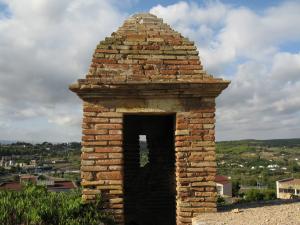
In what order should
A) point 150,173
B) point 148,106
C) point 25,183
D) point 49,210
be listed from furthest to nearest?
point 150,173
point 25,183
point 148,106
point 49,210

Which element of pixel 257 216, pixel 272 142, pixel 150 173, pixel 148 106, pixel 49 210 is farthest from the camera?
pixel 272 142

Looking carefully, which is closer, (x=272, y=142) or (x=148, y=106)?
(x=148, y=106)

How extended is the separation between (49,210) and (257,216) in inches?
98.8

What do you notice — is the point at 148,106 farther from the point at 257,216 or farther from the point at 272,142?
the point at 272,142

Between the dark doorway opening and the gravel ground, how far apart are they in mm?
2165

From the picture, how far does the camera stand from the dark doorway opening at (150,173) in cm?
813

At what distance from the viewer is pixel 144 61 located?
608 centimetres

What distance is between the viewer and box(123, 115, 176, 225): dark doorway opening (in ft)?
26.7

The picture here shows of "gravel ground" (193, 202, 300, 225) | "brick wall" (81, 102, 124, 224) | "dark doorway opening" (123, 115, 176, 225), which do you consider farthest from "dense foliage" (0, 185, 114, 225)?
"dark doorway opening" (123, 115, 176, 225)

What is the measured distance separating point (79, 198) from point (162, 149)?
280 cm

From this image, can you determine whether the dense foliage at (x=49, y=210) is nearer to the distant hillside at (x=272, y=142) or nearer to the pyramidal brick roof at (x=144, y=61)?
the pyramidal brick roof at (x=144, y=61)

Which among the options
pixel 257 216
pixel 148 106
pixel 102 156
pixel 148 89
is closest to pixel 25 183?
pixel 102 156

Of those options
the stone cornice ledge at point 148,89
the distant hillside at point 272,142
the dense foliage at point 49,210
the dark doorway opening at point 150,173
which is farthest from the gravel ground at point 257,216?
the distant hillside at point 272,142

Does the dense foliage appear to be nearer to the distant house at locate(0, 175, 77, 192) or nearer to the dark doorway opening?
the distant house at locate(0, 175, 77, 192)
